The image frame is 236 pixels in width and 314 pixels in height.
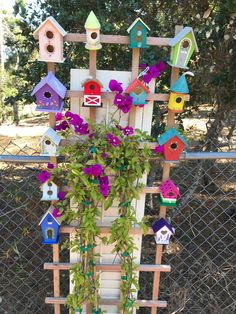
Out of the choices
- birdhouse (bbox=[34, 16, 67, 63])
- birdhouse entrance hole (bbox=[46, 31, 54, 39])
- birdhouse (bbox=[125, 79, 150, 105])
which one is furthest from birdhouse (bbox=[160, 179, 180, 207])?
birdhouse entrance hole (bbox=[46, 31, 54, 39])

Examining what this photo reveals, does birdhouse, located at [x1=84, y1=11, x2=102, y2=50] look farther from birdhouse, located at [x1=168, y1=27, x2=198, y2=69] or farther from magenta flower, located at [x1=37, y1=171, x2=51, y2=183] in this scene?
magenta flower, located at [x1=37, y1=171, x2=51, y2=183]

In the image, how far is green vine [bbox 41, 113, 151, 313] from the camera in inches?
77.5

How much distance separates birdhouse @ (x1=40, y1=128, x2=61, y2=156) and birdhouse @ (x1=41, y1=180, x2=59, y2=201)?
0.57ft

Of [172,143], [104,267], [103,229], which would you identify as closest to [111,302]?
[104,267]

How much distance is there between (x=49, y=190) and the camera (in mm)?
2082

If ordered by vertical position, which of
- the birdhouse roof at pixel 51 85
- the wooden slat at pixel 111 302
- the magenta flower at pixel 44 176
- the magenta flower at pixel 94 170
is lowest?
the wooden slat at pixel 111 302

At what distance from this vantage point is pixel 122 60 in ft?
11.3

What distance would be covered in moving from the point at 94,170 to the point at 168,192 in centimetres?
50

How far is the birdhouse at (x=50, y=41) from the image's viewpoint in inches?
73.8

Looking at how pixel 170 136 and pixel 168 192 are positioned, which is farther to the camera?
pixel 168 192

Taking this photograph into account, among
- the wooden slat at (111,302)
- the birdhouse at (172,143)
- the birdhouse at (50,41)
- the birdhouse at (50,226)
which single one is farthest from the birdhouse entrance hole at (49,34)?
the wooden slat at (111,302)

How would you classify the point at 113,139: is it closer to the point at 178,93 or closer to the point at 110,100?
the point at 110,100

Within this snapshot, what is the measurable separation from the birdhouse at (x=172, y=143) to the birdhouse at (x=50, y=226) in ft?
2.46

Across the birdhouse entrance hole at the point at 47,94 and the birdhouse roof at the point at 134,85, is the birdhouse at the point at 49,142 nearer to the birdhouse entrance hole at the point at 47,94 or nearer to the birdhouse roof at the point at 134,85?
the birdhouse entrance hole at the point at 47,94
